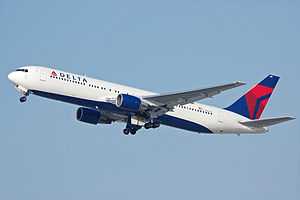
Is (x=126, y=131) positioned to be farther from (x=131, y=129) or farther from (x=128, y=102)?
(x=128, y=102)

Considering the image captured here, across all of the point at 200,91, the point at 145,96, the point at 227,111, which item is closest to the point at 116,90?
the point at 145,96

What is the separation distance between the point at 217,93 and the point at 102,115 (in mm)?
10662

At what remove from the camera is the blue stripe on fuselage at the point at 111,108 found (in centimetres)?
5519

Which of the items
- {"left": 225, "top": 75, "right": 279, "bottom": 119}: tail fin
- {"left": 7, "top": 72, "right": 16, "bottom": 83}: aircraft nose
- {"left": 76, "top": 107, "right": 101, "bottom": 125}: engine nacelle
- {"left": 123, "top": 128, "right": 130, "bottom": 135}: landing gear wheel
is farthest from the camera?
{"left": 225, "top": 75, "right": 279, "bottom": 119}: tail fin

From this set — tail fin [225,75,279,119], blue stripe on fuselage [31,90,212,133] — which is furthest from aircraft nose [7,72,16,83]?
tail fin [225,75,279,119]

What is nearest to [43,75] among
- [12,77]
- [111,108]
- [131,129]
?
[12,77]

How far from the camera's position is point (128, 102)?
5525cm

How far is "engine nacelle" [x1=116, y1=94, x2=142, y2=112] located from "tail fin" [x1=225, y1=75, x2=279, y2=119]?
10883 millimetres

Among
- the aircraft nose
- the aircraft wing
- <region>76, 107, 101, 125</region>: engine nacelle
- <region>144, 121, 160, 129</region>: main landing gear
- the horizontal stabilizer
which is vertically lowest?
<region>144, 121, 160, 129</region>: main landing gear

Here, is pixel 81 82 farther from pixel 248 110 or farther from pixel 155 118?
pixel 248 110

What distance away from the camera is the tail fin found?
63469mm

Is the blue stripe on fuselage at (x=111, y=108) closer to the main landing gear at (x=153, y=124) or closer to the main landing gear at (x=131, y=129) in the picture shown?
the main landing gear at (x=153, y=124)

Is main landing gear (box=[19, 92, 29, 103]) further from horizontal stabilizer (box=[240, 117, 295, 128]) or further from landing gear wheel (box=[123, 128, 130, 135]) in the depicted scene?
horizontal stabilizer (box=[240, 117, 295, 128])

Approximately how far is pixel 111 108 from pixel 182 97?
208 inches
